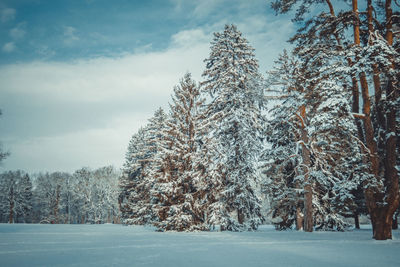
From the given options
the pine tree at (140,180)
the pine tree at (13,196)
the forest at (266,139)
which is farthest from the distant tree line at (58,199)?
the forest at (266,139)

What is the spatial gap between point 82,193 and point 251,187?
175 ft

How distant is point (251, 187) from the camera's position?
16.0 m

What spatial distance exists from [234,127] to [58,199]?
5333 cm

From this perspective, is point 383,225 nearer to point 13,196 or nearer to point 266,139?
point 266,139

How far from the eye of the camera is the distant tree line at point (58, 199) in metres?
50.9

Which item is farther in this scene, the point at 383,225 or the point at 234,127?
the point at 234,127

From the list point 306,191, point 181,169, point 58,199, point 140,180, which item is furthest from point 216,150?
point 58,199

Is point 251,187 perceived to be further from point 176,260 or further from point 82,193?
point 82,193

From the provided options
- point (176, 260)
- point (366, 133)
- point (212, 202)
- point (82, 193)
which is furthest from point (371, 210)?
point (82, 193)

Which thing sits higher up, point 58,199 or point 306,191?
point 306,191

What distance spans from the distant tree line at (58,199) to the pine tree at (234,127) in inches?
1811

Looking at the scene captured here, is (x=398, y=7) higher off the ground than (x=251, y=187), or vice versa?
(x=398, y=7)

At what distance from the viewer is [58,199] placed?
5466 cm

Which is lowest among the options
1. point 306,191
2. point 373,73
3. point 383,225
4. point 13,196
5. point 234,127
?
point 13,196
